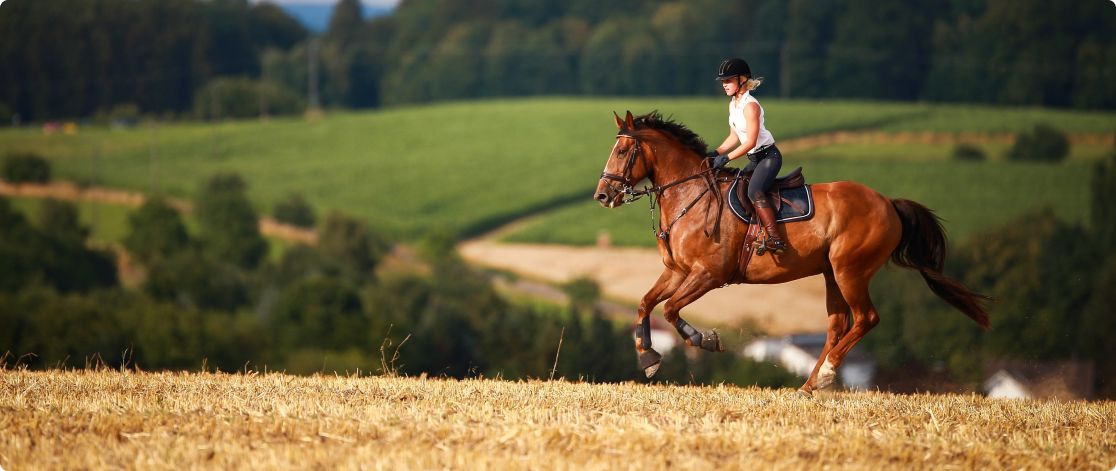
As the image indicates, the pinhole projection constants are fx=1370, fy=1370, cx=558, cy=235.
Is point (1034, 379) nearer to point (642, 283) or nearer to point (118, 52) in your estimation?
point (642, 283)

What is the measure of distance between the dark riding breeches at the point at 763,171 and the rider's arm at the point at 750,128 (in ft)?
0.61

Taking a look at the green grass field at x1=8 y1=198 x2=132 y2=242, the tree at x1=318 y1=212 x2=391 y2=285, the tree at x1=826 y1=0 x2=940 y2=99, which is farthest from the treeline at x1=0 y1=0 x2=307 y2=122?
the tree at x1=826 y1=0 x2=940 y2=99

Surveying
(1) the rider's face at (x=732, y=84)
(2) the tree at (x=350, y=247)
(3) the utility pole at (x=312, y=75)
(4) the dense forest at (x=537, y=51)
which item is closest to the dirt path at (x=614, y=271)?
(2) the tree at (x=350, y=247)

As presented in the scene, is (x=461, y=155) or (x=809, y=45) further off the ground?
(x=809, y=45)

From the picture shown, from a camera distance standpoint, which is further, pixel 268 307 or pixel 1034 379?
pixel 268 307

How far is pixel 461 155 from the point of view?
393ft

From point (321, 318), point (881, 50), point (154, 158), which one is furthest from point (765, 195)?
point (154, 158)

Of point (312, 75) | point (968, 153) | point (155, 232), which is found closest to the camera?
point (968, 153)

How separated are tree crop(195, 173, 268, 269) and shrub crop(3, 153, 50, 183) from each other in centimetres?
1356

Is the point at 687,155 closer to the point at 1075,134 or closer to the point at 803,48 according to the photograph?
the point at 1075,134

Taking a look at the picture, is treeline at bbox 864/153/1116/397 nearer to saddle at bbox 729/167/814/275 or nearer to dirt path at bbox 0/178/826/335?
dirt path at bbox 0/178/826/335

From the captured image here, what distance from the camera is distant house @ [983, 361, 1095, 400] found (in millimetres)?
41219

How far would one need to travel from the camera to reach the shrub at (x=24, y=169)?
4309 inches

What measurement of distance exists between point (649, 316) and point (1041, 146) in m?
89.4
